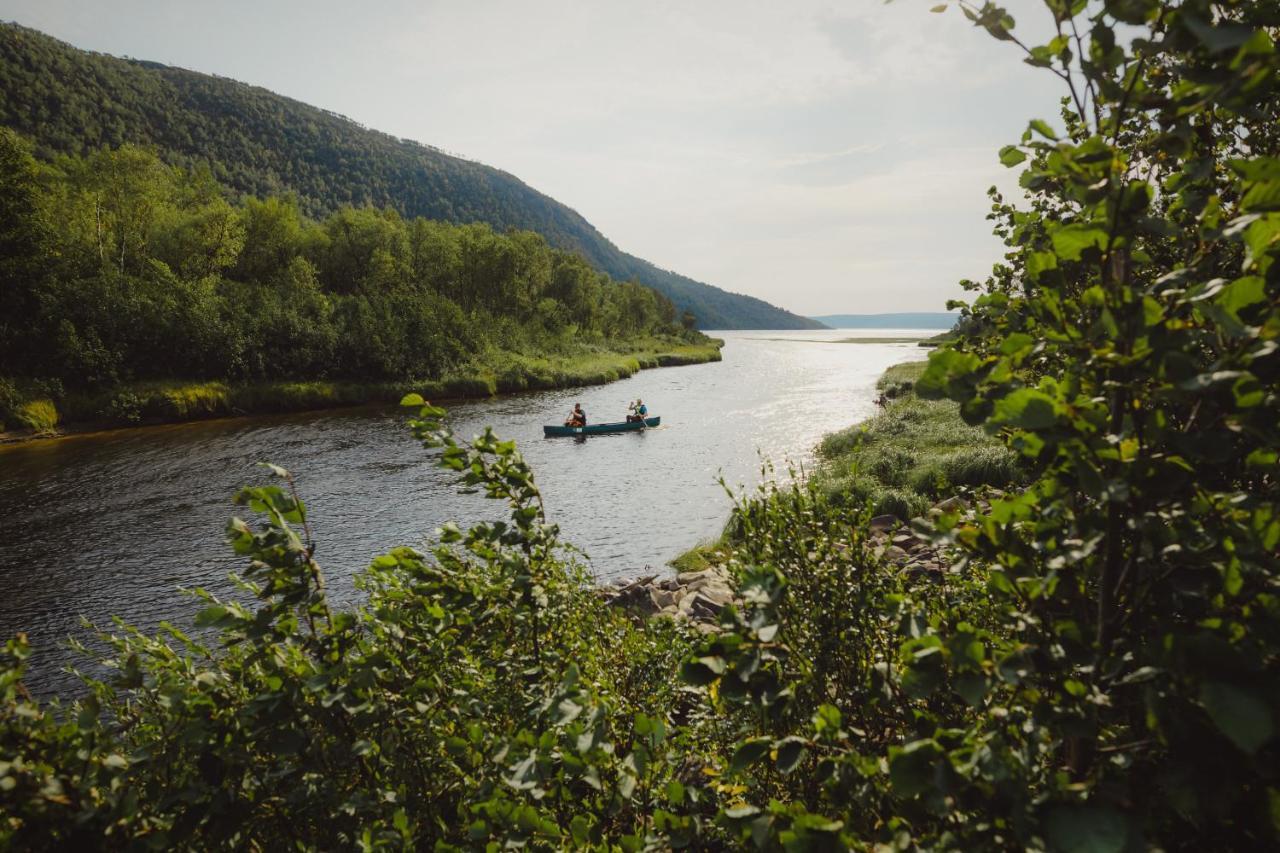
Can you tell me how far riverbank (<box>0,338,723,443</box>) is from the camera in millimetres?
32312

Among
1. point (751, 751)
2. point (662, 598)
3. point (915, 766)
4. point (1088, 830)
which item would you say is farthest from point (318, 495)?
point (1088, 830)

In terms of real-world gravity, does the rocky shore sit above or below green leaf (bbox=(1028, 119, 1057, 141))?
below

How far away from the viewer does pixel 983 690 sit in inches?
57.3

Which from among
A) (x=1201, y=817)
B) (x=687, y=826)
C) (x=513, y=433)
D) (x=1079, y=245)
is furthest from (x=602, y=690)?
(x=513, y=433)

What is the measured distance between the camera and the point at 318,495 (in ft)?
71.6

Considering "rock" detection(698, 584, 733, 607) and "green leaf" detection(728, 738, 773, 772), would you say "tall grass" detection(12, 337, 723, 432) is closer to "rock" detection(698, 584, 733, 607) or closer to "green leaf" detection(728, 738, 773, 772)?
"rock" detection(698, 584, 733, 607)

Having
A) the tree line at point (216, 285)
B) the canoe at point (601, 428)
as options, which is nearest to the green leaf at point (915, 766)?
the canoe at point (601, 428)

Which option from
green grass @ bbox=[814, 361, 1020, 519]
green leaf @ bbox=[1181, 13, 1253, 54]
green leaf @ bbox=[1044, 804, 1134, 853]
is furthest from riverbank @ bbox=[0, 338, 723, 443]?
green leaf @ bbox=[1181, 13, 1253, 54]

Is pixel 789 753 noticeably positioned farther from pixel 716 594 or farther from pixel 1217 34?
pixel 716 594

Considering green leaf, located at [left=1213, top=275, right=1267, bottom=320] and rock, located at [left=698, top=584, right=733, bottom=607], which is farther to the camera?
rock, located at [left=698, top=584, right=733, bottom=607]

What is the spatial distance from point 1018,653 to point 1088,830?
17.1 inches

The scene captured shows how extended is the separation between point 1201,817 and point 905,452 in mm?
20981

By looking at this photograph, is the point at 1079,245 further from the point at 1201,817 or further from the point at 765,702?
the point at 765,702

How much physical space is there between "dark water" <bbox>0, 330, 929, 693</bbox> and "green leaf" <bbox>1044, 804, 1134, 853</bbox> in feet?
20.8
